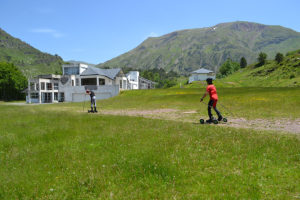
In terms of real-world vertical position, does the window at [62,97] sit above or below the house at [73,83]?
below

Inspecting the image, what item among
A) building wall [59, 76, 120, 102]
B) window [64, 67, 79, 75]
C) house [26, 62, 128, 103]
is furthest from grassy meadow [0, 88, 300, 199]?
window [64, 67, 79, 75]

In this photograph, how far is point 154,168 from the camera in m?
5.99

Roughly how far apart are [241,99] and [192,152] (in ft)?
97.4

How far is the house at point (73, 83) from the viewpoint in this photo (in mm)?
64369

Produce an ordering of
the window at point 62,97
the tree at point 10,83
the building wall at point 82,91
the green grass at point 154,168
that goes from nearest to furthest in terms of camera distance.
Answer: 1. the green grass at point 154,168
2. the building wall at point 82,91
3. the window at point 62,97
4. the tree at point 10,83

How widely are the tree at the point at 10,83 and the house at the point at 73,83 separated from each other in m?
18.9

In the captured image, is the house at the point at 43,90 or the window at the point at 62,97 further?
the house at the point at 43,90

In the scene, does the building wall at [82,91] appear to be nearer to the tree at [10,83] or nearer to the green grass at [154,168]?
the tree at [10,83]

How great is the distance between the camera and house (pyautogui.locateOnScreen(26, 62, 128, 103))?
64.4 meters

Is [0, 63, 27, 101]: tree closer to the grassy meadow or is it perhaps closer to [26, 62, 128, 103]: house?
[26, 62, 128, 103]: house

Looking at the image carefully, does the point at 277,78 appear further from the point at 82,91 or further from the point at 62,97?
the point at 62,97

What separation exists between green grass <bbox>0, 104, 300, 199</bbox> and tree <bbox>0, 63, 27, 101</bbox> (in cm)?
9336

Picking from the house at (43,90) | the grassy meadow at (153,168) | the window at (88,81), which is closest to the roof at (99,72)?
the window at (88,81)

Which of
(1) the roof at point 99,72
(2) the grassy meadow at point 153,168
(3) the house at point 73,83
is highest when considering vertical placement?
(1) the roof at point 99,72
